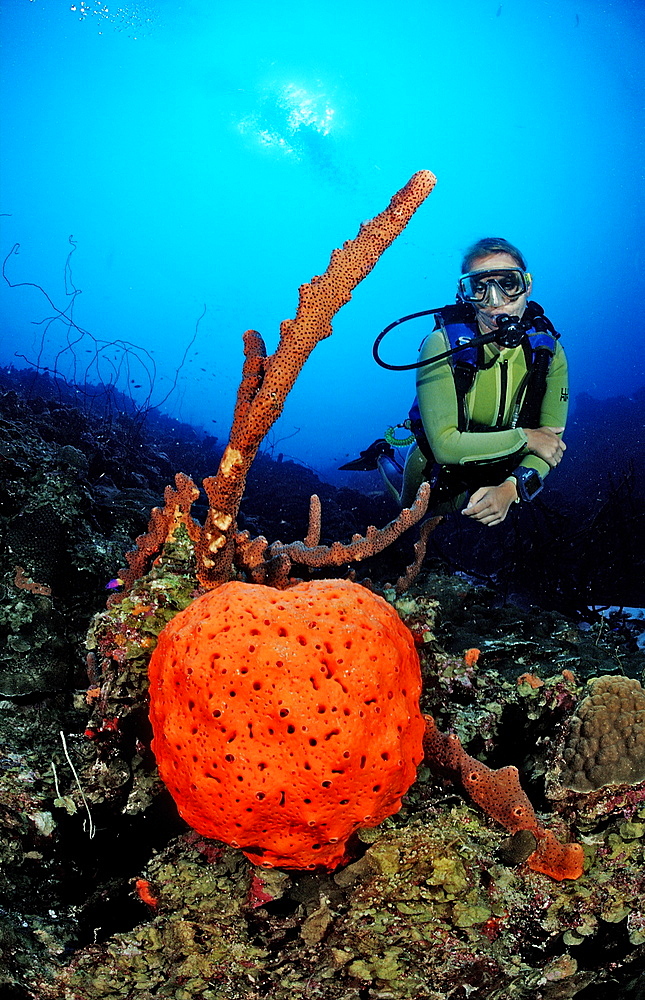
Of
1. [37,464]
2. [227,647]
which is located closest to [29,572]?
[37,464]

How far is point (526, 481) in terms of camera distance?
419 cm

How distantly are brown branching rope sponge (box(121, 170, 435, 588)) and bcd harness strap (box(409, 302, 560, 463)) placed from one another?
2.26 m

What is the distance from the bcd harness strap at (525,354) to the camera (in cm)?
393

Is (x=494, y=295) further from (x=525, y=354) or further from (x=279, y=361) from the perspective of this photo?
(x=279, y=361)

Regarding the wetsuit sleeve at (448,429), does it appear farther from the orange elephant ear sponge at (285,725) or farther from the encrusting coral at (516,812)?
the encrusting coral at (516,812)

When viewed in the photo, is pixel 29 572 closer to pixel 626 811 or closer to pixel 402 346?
pixel 626 811

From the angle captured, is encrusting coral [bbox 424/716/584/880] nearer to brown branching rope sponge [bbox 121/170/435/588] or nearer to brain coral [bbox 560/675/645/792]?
brain coral [bbox 560/675/645/792]

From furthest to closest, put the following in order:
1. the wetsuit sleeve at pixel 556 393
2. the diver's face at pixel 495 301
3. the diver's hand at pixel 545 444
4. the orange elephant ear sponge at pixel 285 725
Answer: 1. the wetsuit sleeve at pixel 556 393
2. the diver's hand at pixel 545 444
3. the diver's face at pixel 495 301
4. the orange elephant ear sponge at pixel 285 725

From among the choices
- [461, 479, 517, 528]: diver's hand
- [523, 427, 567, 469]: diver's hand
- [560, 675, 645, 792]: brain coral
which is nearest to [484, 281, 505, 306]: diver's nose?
[523, 427, 567, 469]: diver's hand

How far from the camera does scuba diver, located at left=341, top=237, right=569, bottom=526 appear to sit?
12.6ft

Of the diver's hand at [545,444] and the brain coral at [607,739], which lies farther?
the diver's hand at [545,444]

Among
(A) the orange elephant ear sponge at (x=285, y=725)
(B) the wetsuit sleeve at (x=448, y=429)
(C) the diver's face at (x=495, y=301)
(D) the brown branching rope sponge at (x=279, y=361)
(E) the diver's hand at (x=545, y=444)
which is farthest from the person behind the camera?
(E) the diver's hand at (x=545, y=444)

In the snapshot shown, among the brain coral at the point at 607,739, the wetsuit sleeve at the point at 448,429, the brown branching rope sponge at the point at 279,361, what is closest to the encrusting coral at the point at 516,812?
the brain coral at the point at 607,739

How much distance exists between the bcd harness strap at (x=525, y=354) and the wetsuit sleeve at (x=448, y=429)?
0.12 metres
